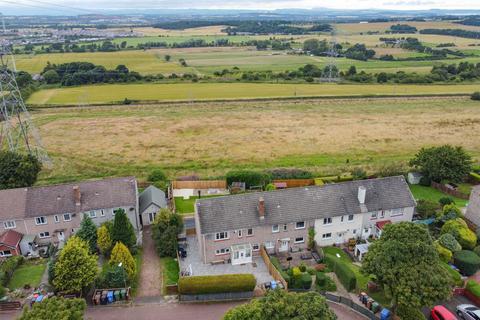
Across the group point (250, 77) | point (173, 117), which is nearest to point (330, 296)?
point (173, 117)

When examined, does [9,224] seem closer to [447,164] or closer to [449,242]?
[449,242]

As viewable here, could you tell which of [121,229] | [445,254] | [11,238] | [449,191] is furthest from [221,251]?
[449,191]

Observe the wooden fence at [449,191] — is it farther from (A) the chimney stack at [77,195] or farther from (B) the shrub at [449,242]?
(A) the chimney stack at [77,195]

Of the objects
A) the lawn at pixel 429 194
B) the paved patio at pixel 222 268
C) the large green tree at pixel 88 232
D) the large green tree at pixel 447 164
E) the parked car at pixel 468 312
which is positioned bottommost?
the paved patio at pixel 222 268

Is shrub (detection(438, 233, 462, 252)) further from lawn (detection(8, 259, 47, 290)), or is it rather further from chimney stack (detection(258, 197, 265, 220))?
lawn (detection(8, 259, 47, 290))

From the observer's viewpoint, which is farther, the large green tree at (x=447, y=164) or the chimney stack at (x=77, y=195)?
the large green tree at (x=447, y=164)

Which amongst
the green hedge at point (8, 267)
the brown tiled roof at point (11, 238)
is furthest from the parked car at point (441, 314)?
the brown tiled roof at point (11, 238)
